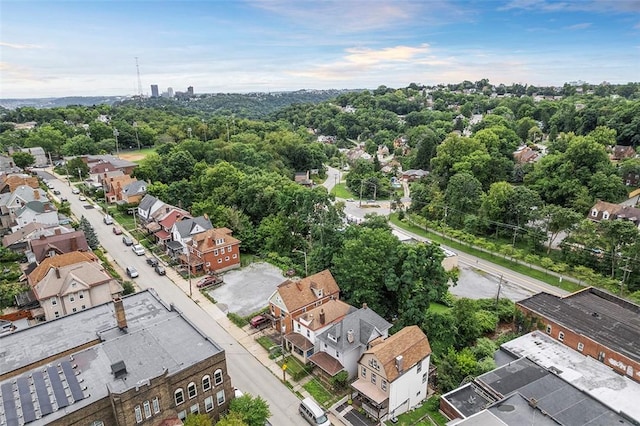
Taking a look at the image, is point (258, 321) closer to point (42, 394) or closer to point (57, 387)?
point (57, 387)

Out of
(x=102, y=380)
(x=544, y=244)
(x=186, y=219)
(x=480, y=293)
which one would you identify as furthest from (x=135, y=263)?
(x=544, y=244)

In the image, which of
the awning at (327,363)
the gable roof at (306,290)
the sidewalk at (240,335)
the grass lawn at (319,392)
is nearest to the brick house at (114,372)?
the sidewalk at (240,335)

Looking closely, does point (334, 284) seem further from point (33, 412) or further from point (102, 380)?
point (33, 412)

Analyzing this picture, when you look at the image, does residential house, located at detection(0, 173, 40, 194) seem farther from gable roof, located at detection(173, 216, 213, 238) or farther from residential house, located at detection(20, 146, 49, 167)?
residential house, located at detection(20, 146, 49, 167)

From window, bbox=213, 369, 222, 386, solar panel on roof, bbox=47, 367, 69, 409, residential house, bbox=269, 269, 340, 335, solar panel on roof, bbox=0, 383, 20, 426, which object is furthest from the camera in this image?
residential house, bbox=269, 269, 340, 335

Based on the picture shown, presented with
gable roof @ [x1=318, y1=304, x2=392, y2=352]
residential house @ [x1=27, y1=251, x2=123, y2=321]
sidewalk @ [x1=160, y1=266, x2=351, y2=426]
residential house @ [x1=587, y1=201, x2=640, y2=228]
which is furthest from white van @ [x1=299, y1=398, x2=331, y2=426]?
residential house @ [x1=587, y1=201, x2=640, y2=228]

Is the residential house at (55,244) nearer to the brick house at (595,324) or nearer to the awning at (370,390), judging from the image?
the awning at (370,390)

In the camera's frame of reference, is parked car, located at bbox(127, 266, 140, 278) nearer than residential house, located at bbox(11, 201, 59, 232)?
Yes
